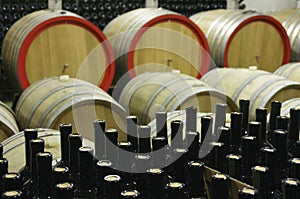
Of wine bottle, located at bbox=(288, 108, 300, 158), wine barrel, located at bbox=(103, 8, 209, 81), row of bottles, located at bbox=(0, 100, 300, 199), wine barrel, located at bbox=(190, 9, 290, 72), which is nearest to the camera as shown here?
row of bottles, located at bbox=(0, 100, 300, 199)

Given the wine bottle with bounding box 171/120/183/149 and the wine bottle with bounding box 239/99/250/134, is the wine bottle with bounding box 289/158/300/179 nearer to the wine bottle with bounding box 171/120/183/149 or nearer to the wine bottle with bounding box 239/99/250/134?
the wine bottle with bounding box 171/120/183/149

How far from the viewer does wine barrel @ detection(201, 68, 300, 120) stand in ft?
7.83

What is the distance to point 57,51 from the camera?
283 cm

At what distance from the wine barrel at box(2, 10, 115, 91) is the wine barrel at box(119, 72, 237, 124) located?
296 mm

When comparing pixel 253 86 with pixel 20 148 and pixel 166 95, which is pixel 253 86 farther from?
pixel 20 148

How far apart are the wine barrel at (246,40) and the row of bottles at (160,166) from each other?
1.91 m

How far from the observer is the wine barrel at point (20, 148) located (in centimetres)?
146

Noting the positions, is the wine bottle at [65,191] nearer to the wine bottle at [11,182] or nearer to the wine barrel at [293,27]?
the wine bottle at [11,182]

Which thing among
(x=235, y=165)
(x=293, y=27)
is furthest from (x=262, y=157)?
(x=293, y=27)

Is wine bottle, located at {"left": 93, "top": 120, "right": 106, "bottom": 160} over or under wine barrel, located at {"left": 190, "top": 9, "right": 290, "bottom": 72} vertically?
under

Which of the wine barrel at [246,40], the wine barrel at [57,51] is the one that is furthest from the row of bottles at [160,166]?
the wine barrel at [246,40]

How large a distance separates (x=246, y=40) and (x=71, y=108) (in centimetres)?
182

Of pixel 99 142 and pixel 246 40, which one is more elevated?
pixel 246 40

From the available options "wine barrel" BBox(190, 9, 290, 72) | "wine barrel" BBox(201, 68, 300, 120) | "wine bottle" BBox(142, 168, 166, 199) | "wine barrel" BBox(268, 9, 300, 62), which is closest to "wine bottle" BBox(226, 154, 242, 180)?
"wine bottle" BBox(142, 168, 166, 199)
